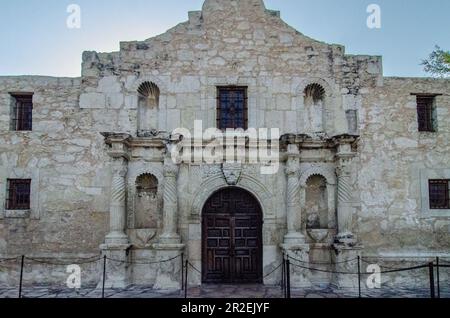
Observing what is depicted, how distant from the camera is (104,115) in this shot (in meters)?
9.38

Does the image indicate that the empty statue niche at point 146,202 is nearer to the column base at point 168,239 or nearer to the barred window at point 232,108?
the column base at point 168,239

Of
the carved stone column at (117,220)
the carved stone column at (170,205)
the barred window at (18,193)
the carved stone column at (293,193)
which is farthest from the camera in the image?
the barred window at (18,193)

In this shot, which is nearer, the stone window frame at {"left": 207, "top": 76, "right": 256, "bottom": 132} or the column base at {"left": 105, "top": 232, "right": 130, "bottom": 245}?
the column base at {"left": 105, "top": 232, "right": 130, "bottom": 245}

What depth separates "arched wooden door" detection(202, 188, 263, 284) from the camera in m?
8.95

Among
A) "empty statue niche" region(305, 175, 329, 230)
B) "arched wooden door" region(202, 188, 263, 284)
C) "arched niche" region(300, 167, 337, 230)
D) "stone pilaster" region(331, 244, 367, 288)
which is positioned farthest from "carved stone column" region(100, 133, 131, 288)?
"stone pilaster" region(331, 244, 367, 288)

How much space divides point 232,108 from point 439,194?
566 centimetres

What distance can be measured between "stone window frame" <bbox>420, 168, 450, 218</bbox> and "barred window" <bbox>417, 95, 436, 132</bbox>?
1154 mm

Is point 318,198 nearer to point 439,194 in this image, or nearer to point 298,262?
point 298,262

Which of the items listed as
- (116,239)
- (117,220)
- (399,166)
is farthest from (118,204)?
(399,166)

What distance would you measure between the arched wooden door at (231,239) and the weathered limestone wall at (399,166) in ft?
8.46

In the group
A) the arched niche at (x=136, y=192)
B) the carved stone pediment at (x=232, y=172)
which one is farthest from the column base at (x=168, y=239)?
the carved stone pediment at (x=232, y=172)

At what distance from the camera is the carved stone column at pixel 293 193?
871cm

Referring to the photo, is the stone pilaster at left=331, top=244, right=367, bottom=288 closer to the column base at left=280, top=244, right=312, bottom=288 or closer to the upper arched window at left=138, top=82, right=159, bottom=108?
the column base at left=280, top=244, right=312, bottom=288

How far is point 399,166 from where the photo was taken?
9391 millimetres
